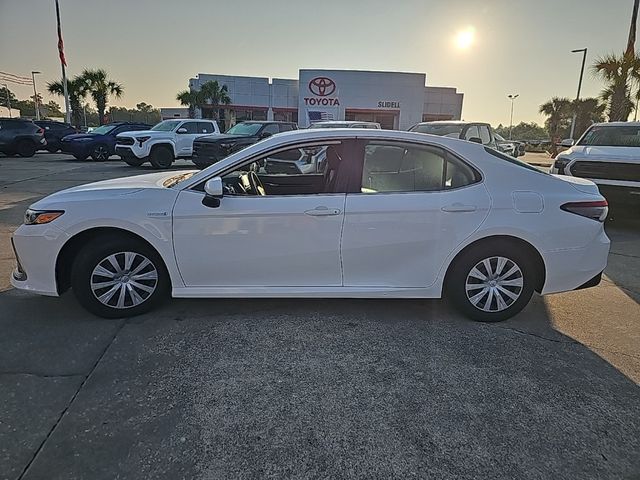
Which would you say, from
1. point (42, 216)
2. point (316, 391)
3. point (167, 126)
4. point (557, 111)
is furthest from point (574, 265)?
point (557, 111)

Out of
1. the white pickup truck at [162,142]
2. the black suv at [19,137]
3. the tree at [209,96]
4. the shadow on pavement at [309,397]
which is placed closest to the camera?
the shadow on pavement at [309,397]

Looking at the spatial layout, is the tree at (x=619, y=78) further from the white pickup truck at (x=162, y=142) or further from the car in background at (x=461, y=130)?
the white pickup truck at (x=162, y=142)

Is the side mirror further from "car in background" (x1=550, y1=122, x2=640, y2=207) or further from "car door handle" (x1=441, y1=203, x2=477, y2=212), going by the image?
"car in background" (x1=550, y1=122, x2=640, y2=207)

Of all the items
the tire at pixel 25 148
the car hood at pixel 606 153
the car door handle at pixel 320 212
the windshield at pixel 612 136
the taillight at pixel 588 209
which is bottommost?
the tire at pixel 25 148

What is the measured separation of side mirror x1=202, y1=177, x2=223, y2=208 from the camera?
3.39 meters

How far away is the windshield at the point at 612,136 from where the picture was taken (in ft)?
26.1

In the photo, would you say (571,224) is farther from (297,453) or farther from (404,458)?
(297,453)

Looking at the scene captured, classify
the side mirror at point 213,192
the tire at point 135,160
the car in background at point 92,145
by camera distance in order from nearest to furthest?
the side mirror at point 213,192 → the tire at point 135,160 → the car in background at point 92,145

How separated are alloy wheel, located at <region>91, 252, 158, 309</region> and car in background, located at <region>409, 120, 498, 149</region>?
10.9 meters

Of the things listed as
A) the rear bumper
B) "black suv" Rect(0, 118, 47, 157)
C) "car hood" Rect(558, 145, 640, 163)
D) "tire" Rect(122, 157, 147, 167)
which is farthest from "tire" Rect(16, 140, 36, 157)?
the rear bumper

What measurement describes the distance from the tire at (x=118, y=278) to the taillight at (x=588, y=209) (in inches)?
137

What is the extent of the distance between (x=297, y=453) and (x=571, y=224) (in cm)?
294

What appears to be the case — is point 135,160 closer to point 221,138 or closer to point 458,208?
point 221,138

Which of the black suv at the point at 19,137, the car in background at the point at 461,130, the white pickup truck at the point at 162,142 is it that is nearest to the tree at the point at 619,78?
the car in background at the point at 461,130
